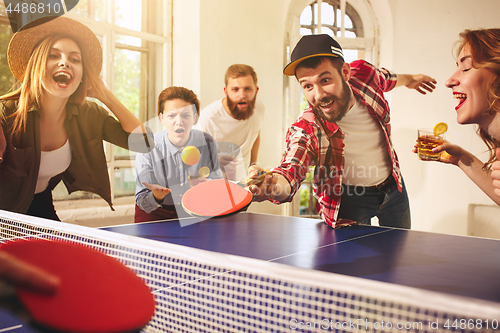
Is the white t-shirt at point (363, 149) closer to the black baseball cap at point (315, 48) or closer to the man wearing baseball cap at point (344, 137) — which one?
the man wearing baseball cap at point (344, 137)

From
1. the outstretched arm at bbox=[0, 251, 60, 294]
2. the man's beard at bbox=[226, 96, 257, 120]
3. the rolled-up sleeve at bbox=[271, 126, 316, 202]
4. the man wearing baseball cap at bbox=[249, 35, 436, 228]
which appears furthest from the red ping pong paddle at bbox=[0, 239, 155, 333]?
the man's beard at bbox=[226, 96, 257, 120]

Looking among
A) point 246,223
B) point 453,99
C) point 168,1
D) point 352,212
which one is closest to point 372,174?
point 352,212

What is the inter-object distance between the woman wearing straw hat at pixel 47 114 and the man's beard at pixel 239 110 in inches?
66.8

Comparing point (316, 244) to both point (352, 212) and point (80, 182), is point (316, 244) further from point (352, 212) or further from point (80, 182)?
point (80, 182)

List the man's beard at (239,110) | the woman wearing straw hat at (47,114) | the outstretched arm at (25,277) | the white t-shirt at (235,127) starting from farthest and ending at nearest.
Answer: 1. the man's beard at (239,110)
2. the white t-shirt at (235,127)
3. the woman wearing straw hat at (47,114)
4. the outstretched arm at (25,277)

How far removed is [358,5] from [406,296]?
5.19 m

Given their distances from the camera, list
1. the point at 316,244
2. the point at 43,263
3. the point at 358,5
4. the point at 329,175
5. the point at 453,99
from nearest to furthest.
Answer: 1. the point at 43,263
2. the point at 316,244
3. the point at 329,175
4. the point at 453,99
5. the point at 358,5

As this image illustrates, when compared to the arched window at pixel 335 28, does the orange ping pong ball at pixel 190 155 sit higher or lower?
lower

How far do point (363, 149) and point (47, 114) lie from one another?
8.65 ft

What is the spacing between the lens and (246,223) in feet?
9.32

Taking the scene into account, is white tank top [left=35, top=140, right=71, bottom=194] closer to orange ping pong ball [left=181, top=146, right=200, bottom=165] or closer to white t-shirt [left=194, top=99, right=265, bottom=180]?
orange ping pong ball [left=181, top=146, right=200, bottom=165]

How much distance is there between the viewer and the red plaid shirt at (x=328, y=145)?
8.39 feet

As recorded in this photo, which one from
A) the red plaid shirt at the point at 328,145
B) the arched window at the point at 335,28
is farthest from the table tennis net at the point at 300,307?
the arched window at the point at 335,28

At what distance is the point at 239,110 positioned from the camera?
15.7 feet
